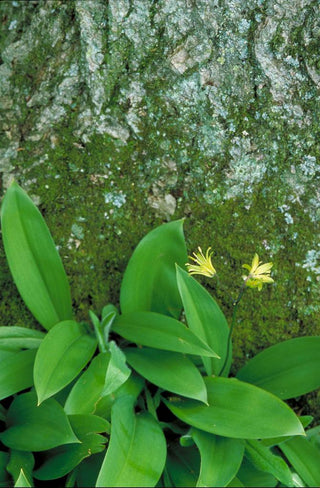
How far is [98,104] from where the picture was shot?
1824 mm

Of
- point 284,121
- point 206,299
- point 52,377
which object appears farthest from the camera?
point 284,121

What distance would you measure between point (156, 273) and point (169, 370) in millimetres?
348

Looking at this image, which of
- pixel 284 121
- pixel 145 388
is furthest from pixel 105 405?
pixel 284 121

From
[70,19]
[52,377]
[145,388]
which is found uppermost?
[70,19]

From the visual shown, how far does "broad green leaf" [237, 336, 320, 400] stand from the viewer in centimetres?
166

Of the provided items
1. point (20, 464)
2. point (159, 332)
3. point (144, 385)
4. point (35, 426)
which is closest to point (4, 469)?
point (20, 464)

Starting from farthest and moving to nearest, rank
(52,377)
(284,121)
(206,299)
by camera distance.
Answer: (284,121) < (206,299) < (52,377)

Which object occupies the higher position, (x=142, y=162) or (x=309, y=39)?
(x=309, y=39)

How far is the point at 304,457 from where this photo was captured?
1.69 m

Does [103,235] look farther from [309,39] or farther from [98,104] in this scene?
[309,39]

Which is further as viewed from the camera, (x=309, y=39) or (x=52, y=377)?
(x=309, y=39)

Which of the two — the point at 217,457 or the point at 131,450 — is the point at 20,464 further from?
the point at 217,457

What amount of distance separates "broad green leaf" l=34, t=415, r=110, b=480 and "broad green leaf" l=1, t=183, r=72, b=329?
412 mm

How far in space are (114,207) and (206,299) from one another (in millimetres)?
510
